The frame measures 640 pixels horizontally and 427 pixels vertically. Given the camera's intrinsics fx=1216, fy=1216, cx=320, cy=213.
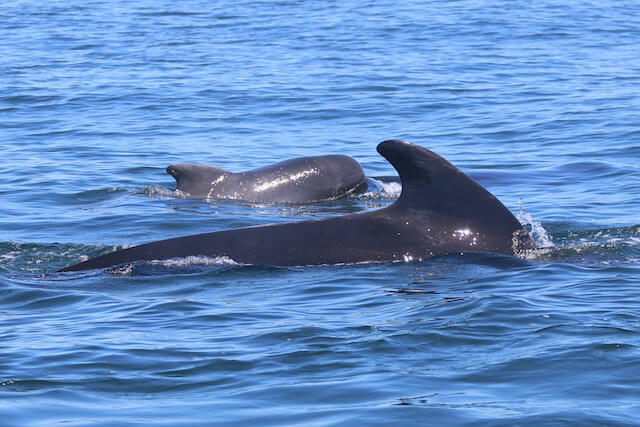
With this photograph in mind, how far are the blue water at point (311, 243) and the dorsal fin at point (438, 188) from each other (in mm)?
412

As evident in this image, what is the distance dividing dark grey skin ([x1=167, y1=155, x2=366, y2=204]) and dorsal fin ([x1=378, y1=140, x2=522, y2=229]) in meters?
5.67

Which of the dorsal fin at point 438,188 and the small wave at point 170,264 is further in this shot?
the small wave at point 170,264

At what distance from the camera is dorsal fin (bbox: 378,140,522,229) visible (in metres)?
10.1

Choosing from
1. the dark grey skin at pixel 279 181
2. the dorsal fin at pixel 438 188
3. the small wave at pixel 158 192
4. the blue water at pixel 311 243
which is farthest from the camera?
the small wave at pixel 158 192

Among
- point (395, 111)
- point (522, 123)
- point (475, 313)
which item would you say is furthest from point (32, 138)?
point (475, 313)

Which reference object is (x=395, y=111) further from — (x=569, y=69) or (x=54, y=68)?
(x=54, y=68)

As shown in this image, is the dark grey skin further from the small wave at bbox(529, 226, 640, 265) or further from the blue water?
the small wave at bbox(529, 226, 640, 265)

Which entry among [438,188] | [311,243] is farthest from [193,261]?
[438,188]

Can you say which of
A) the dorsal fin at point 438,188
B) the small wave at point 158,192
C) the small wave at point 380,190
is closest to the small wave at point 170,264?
the dorsal fin at point 438,188

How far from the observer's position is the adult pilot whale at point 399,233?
33.6 feet

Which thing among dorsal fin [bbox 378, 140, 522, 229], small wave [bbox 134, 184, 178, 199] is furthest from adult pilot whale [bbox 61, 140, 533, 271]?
small wave [bbox 134, 184, 178, 199]

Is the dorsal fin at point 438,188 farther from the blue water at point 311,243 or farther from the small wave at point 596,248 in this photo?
the small wave at point 596,248

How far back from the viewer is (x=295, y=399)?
23.5ft

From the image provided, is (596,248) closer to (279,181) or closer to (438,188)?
(438,188)
